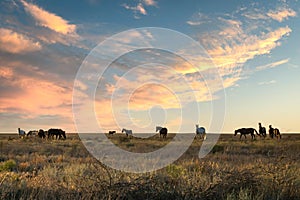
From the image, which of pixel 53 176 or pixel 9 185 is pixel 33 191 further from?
pixel 53 176

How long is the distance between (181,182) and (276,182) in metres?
2.19

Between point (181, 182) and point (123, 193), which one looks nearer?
point (123, 193)

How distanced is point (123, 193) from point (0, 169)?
6.58 metres

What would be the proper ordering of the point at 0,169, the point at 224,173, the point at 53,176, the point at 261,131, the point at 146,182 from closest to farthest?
1. the point at 146,182
2. the point at 224,173
3. the point at 53,176
4. the point at 0,169
5. the point at 261,131

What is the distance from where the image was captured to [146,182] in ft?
25.2

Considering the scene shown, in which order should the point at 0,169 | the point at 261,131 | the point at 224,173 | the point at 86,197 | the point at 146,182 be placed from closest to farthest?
the point at 86,197 → the point at 146,182 → the point at 224,173 → the point at 0,169 → the point at 261,131

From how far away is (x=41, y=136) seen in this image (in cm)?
5262

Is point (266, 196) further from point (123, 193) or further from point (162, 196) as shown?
point (123, 193)

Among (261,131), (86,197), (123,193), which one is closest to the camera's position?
(86,197)

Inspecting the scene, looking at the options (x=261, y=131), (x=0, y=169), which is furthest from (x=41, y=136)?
(x=0, y=169)

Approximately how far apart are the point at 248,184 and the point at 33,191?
4.76 meters

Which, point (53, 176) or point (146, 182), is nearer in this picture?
point (146, 182)

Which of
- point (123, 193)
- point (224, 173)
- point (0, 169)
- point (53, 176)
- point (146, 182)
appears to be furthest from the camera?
point (0, 169)

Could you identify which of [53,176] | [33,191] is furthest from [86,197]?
[53,176]
